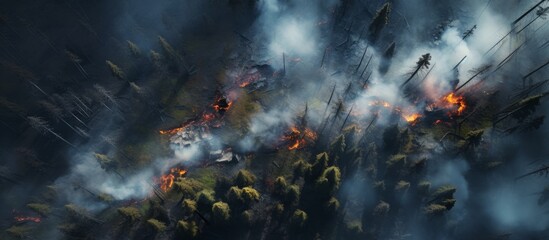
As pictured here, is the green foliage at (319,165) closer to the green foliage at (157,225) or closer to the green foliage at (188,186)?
the green foliage at (188,186)

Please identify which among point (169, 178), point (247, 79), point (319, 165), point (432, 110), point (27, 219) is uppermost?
point (247, 79)

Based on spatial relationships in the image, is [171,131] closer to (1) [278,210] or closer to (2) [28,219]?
(1) [278,210]

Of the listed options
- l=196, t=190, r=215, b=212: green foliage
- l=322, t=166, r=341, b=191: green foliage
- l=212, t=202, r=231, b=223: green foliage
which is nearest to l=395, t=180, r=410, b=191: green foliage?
l=322, t=166, r=341, b=191: green foliage

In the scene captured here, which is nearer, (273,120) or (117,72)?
(273,120)

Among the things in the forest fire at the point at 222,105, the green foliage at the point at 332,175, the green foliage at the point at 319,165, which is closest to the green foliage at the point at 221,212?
the green foliage at the point at 319,165

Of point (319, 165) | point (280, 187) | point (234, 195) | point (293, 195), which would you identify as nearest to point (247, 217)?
point (234, 195)

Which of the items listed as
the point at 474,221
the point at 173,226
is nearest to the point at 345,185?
the point at 474,221

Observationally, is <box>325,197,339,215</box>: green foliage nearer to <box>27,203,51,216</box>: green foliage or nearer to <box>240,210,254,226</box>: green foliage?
<box>240,210,254,226</box>: green foliage
